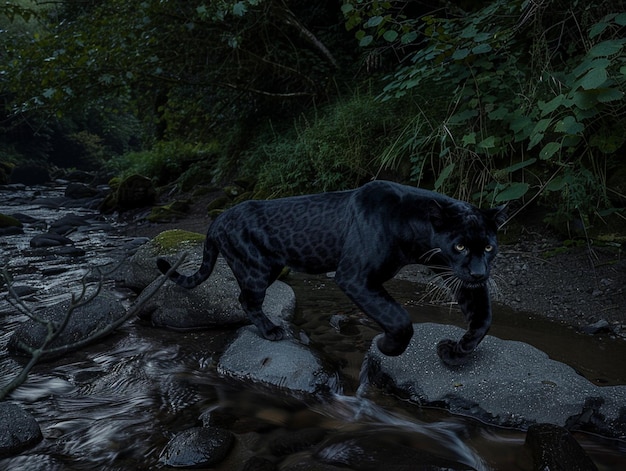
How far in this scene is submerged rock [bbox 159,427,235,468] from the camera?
2857 mm

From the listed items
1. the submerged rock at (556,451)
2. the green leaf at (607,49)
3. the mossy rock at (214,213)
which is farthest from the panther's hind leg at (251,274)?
the mossy rock at (214,213)

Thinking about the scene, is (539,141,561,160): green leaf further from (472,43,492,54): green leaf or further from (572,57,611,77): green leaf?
(472,43,492,54): green leaf

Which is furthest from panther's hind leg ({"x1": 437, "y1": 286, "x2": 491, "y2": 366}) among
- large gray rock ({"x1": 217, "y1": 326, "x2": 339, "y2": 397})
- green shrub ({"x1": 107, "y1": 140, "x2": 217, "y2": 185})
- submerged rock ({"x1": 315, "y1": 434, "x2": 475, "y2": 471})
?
green shrub ({"x1": 107, "y1": 140, "x2": 217, "y2": 185})

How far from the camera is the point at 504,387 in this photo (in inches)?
135

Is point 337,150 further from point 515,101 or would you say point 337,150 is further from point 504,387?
point 504,387

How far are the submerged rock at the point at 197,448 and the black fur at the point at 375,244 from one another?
1.06 metres

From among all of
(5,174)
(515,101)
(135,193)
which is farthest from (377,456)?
(5,174)

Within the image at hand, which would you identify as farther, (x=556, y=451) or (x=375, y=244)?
(x=375, y=244)

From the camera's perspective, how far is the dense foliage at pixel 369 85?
17.7ft

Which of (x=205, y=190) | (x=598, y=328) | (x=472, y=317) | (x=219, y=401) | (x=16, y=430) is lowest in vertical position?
(x=598, y=328)

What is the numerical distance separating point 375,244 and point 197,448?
152 cm

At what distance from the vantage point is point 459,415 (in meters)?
3.42

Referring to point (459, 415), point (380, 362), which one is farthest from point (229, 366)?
point (459, 415)

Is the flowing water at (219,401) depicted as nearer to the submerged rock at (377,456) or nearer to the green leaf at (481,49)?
the submerged rock at (377,456)
